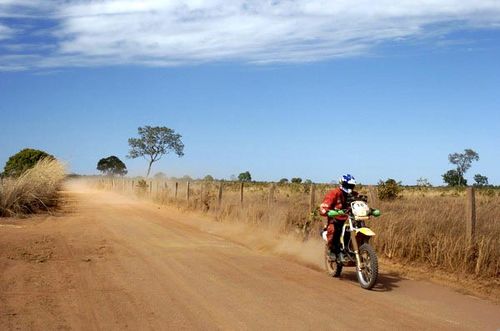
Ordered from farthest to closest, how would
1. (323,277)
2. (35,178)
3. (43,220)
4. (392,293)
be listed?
(35,178) < (43,220) < (323,277) < (392,293)

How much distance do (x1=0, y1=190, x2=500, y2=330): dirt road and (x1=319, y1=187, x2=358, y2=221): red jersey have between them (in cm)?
122

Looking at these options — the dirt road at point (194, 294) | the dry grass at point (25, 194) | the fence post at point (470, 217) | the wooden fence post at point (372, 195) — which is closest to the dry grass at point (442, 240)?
the fence post at point (470, 217)

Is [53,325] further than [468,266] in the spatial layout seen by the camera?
No

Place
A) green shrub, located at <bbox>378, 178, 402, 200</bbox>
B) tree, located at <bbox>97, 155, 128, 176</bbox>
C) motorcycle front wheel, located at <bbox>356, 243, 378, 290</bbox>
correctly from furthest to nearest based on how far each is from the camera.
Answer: tree, located at <bbox>97, 155, 128, 176</bbox> < green shrub, located at <bbox>378, 178, 402, 200</bbox> < motorcycle front wheel, located at <bbox>356, 243, 378, 290</bbox>

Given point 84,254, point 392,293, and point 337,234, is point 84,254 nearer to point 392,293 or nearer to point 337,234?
point 337,234

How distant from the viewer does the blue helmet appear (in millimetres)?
10078

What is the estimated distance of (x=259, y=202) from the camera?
20875mm

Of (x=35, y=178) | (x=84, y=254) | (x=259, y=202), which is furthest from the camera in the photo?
(x=35, y=178)

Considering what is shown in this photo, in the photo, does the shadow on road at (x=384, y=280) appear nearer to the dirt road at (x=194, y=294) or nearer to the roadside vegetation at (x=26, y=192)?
the dirt road at (x=194, y=294)

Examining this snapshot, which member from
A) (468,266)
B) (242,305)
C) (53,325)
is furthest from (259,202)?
(53,325)

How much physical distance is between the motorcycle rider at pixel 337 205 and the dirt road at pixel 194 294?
63 centimetres

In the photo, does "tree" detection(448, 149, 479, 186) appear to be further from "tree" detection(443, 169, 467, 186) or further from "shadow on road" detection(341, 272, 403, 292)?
"shadow on road" detection(341, 272, 403, 292)

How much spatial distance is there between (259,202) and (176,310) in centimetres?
1390

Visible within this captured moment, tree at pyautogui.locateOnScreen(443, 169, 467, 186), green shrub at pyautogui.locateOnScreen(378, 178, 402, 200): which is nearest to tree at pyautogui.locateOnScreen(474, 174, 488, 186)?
tree at pyautogui.locateOnScreen(443, 169, 467, 186)
